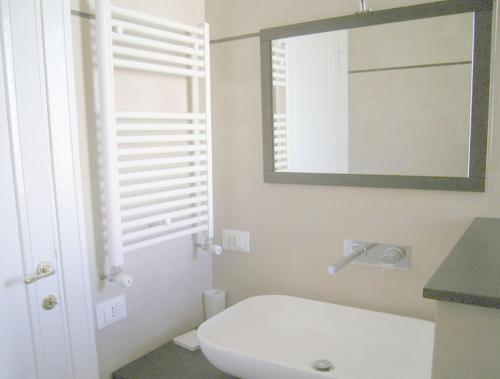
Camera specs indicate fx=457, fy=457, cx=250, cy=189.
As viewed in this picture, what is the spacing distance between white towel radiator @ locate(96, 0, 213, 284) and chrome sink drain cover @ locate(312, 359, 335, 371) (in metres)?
0.69

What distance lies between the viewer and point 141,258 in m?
1.75

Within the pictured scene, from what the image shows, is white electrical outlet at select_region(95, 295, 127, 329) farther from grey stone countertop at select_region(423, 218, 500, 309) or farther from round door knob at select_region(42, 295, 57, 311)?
grey stone countertop at select_region(423, 218, 500, 309)

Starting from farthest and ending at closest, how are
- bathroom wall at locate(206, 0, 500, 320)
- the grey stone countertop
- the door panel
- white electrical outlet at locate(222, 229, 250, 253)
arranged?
white electrical outlet at locate(222, 229, 250, 253)
bathroom wall at locate(206, 0, 500, 320)
the door panel
the grey stone countertop

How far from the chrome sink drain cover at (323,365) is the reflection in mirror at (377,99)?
675 mm

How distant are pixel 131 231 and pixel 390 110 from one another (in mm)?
1022

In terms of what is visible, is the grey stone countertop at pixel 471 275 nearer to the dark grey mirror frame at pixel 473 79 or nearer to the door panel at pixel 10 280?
the dark grey mirror frame at pixel 473 79

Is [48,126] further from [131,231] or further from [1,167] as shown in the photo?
[131,231]

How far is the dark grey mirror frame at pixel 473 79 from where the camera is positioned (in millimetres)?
1425

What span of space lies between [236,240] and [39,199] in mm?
889

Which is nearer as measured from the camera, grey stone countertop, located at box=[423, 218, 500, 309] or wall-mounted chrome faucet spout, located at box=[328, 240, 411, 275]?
grey stone countertop, located at box=[423, 218, 500, 309]

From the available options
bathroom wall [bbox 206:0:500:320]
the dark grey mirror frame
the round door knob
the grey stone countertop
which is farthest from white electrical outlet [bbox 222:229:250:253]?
the grey stone countertop

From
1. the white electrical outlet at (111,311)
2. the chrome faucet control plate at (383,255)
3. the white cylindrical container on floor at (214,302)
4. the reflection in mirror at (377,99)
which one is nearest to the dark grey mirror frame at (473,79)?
the reflection in mirror at (377,99)

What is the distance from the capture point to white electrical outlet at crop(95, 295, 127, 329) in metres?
1.62

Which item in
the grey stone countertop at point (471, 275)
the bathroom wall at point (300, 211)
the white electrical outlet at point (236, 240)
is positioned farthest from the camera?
the white electrical outlet at point (236, 240)
